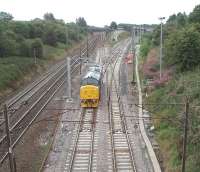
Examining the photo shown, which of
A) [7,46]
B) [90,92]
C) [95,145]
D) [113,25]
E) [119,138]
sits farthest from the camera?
[113,25]

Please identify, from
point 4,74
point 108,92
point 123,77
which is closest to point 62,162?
point 108,92

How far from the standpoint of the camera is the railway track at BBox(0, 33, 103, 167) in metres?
32.2

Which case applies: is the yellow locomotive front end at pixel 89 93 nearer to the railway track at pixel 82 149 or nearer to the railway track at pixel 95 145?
the railway track at pixel 95 145

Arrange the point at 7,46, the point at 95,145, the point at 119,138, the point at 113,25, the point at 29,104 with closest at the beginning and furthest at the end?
the point at 95,145, the point at 119,138, the point at 29,104, the point at 7,46, the point at 113,25

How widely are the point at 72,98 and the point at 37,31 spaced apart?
46026 millimetres

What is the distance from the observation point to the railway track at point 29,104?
32.2 metres

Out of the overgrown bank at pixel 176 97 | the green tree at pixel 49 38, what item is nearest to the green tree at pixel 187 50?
the overgrown bank at pixel 176 97

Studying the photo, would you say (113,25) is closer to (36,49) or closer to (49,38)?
(49,38)

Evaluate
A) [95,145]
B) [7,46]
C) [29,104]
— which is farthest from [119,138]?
[7,46]

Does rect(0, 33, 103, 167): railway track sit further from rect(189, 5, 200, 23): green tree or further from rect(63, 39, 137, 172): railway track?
rect(189, 5, 200, 23): green tree

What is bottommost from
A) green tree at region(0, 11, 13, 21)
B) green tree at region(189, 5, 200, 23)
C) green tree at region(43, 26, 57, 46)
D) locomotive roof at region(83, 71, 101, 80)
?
locomotive roof at region(83, 71, 101, 80)

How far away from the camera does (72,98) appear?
46.4m

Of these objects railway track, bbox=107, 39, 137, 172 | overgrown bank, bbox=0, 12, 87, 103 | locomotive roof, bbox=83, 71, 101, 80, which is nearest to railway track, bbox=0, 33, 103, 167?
overgrown bank, bbox=0, 12, 87, 103

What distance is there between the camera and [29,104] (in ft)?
142
